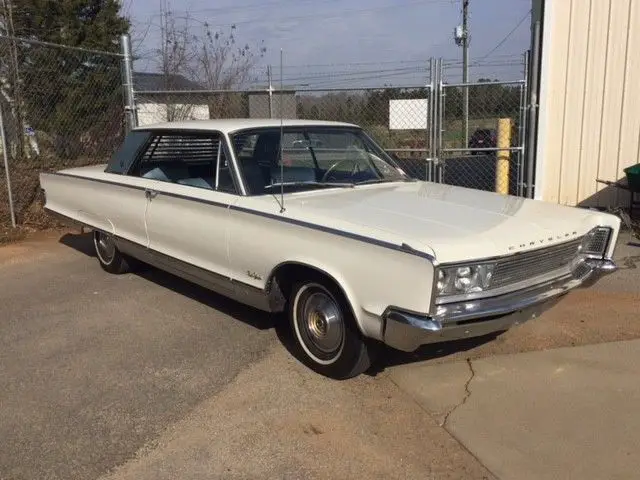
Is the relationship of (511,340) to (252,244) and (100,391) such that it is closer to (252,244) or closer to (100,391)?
(252,244)

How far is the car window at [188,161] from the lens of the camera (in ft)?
15.6

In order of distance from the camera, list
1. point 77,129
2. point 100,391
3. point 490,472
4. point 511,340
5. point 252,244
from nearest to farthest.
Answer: point 490,472 → point 100,391 → point 252,244 → point 511,340 → point 77,129

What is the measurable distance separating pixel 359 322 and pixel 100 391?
167 cm

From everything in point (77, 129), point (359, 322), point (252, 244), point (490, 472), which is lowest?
point (490, 472)

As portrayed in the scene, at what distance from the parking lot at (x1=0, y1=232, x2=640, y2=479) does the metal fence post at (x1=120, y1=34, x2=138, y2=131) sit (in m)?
4.40

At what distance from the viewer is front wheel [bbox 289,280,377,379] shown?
380 cm

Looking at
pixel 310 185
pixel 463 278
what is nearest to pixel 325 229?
pixel 463 278

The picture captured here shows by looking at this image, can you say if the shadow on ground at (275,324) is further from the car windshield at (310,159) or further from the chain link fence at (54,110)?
the chain link fence at (54,110)

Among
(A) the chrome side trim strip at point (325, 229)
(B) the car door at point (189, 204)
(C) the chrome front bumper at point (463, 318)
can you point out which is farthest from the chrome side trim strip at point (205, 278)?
(C) the chrome front bumper at point (463, 318)

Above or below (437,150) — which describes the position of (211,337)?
below

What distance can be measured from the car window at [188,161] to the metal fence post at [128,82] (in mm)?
4135

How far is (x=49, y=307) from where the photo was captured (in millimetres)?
5617

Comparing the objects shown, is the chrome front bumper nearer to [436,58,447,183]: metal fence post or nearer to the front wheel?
the front wheel

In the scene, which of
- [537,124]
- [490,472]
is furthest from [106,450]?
[537,124]
